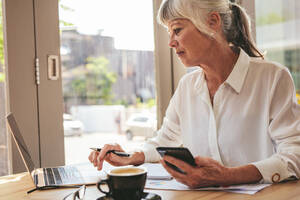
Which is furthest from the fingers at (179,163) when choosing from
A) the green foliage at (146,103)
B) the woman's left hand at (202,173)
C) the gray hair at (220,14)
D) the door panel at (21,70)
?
the green foliage at (146,103)

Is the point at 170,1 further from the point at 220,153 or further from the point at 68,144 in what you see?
the point at 68,144

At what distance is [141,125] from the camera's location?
254 centimetres

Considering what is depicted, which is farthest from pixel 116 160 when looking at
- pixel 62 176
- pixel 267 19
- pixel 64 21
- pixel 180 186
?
pixel 267 19

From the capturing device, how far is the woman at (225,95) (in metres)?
1.37

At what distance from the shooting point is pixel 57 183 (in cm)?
118

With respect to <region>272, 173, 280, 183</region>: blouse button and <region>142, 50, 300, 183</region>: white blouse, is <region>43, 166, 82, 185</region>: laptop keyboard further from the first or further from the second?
<region>272, 173, 280, 183</region>: blouse button

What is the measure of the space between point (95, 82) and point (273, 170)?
1363mm

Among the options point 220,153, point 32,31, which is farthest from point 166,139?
point 32,31

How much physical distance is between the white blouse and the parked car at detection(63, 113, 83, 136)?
26.5 inches

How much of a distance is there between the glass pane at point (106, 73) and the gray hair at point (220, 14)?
0.77 metres

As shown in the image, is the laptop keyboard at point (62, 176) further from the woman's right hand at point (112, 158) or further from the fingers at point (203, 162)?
the fingers at point (203, 162)

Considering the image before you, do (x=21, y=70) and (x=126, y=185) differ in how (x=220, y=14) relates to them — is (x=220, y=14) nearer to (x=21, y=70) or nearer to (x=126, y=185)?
(x=126, y=185)

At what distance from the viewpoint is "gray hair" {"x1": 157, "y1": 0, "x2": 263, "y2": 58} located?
1469 millimetres

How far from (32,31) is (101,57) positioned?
0.47m
